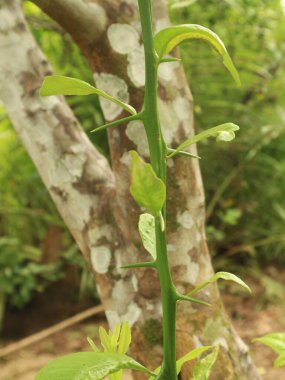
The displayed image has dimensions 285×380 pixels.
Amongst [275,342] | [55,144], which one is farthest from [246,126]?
[275,342]

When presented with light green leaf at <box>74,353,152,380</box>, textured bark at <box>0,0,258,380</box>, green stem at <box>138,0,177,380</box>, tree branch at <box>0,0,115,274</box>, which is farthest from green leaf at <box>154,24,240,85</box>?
tree branch at <box>0,0,115,274</box>

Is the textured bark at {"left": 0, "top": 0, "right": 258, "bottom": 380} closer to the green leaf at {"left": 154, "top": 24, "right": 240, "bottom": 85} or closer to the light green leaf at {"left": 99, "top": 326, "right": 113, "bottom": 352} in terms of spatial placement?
the light green leaf at {"left": 99, "top": 326, "right": 113, "bottom": 352}

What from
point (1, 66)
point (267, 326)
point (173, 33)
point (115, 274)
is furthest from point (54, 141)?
point (267, 326)

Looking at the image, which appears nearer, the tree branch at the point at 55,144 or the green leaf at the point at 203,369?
the green leaf at the point at 203,369

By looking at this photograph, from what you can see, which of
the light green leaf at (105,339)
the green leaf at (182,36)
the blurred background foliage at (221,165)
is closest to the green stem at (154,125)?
the green leaf at (182,36)

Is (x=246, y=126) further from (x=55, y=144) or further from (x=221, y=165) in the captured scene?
(x=55, y=144)

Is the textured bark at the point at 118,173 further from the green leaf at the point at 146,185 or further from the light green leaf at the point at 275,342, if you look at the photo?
the green leaf at the point at 146,185
